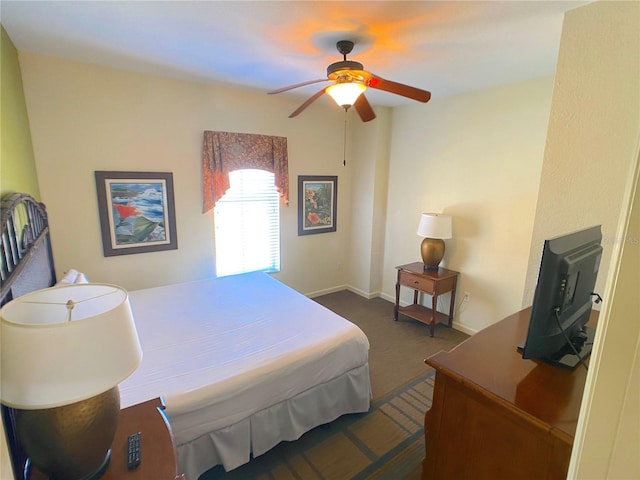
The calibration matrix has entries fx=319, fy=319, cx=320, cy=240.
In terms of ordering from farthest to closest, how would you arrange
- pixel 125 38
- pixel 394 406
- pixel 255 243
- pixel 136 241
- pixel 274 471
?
pixel 255 243 → pixel 136 241 → pixel 394 406 → pixel 125 38 → pixel 274 471

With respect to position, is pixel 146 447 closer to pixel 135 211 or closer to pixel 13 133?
pixel 13 133

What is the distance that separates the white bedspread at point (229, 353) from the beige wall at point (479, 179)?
1810 millimetres

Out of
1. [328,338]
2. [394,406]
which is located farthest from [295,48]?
[394,406]

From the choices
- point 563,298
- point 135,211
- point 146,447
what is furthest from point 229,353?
point 135,211

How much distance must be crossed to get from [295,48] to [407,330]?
2917 millimetres

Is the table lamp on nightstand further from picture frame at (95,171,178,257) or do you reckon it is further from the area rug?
picture frame at (95,171,178,257)

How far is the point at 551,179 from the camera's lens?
1.87 m

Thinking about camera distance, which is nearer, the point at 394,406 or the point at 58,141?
the point at 394,406

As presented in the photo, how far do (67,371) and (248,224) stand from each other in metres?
3.01

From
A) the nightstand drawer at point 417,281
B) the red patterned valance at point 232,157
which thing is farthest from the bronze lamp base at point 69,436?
the nightstand drawer at point 417,281

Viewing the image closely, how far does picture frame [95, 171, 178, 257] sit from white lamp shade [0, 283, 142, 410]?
2278 mm

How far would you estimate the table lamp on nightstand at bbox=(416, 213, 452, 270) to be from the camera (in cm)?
333

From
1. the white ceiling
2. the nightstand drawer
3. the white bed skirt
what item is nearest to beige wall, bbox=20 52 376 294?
the white ceiling

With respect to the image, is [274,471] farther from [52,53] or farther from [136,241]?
[52,53]
